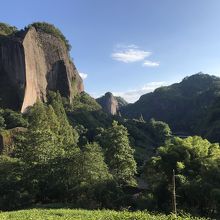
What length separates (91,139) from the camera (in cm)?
10031

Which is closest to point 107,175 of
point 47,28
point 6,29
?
point 6,29

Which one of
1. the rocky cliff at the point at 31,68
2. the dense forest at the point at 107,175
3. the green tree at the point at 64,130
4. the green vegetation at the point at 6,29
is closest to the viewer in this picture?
the dense forest at the point at 107,175

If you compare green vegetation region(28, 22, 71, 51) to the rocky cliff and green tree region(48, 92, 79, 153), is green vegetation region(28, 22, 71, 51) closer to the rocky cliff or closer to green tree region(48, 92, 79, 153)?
the rocky cliff

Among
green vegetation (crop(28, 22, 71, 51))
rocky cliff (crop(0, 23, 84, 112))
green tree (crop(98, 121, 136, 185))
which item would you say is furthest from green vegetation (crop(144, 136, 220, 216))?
green vegetation (crop(28, 22, 71, 51))

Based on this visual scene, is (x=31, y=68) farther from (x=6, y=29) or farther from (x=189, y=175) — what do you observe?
(x=189, y=175)

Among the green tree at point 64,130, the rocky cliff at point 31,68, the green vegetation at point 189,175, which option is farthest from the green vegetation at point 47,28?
the green vegetation at point 189,175

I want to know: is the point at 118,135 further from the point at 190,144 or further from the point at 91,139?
the point at 91,139

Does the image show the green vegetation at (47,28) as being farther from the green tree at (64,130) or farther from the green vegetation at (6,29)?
the green tree at (64,130)

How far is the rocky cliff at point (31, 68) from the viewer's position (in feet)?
299

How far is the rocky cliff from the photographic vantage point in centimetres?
9119

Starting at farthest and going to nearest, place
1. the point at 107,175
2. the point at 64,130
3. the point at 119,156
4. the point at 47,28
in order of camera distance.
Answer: the point at 47,28
the point at 64,130
the point at 119,156
the point at 107,175

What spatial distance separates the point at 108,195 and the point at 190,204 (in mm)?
9047

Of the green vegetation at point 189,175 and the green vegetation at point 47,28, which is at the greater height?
the green vegetation at point 47,28

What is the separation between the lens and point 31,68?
97.9m
